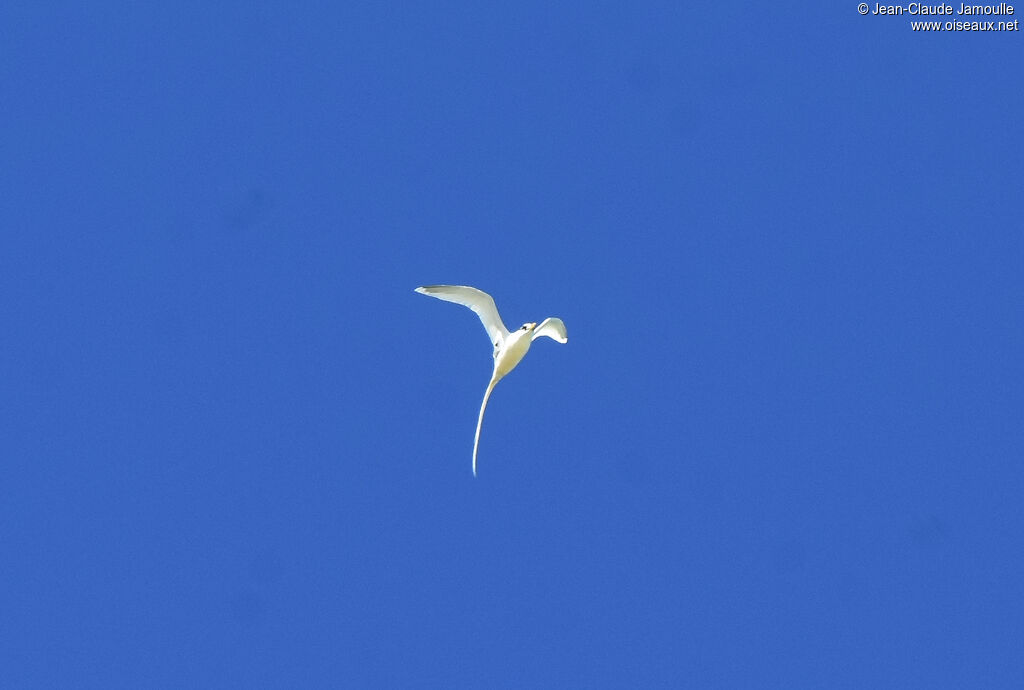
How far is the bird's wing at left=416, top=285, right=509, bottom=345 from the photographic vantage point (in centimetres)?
2086

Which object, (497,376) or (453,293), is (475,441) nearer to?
(497,376)

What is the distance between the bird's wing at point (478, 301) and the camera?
20859 mm

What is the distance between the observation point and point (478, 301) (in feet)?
70.0

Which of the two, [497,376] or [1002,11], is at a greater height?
[1002,11]

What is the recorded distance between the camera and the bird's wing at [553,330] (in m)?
21.2

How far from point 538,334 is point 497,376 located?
99 cm

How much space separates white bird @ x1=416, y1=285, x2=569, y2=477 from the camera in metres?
21.1

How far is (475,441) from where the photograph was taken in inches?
891

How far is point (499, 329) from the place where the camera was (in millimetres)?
21719

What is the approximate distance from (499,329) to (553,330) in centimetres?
91

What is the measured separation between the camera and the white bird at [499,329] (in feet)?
69.2

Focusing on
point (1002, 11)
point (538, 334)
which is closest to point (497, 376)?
point (538, 334)

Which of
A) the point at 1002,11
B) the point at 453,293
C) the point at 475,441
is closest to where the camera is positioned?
the point at 453,293

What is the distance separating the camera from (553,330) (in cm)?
2125
